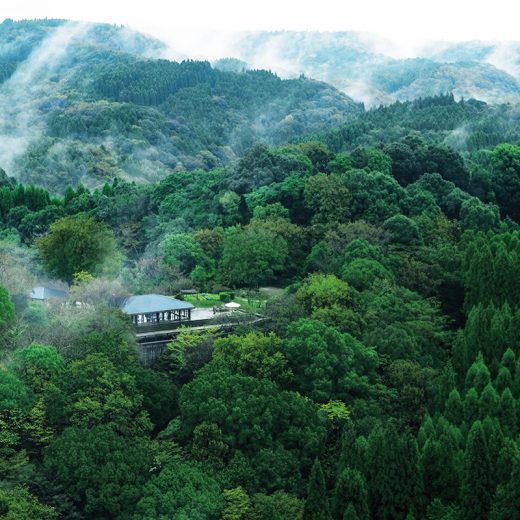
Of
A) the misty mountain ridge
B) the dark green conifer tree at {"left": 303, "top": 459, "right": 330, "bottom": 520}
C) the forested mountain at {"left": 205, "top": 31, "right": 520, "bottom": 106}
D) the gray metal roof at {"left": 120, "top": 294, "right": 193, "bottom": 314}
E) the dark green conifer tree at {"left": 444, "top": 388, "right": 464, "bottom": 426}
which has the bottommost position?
the forested mountain at {"left": 205, "top": 31, "right": 520, "bottom": 106}

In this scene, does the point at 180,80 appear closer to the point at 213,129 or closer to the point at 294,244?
the point at 213,129

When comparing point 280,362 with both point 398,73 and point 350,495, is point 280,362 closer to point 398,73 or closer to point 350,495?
point 350,495

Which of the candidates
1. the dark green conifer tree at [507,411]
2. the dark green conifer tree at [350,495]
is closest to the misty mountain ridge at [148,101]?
the dark green conifer tree at [507,411]

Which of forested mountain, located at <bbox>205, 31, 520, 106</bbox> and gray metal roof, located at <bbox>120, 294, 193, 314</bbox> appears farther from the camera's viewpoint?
forested mountain, located at <bbox>205, 31, 520, 106</bbox>

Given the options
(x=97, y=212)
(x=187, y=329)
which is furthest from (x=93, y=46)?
(x=187, y=329)

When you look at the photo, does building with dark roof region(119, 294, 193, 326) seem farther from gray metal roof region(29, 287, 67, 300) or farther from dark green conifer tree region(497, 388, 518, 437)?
dark green conifer tree region(497, 388, 518, 437)

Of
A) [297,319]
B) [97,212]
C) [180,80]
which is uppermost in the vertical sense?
[297,319]

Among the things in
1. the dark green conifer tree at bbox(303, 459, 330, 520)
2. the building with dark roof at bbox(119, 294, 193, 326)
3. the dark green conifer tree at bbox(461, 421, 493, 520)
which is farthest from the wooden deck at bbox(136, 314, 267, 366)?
the dark green conifer tree at bbox(461, 421, 493, 520)

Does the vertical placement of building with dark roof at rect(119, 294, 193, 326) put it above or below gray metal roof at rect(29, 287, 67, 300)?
above
